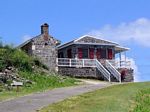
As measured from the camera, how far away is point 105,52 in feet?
173

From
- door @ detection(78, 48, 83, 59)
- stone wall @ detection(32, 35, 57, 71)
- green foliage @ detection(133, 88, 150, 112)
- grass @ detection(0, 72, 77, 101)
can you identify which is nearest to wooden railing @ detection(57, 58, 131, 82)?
stone wall @ detection(32, 35, 57, 71)

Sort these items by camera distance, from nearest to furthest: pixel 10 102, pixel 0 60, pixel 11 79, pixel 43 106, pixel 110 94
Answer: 1. pixel 43 106
2. pixel 10 102
3. pixel 110 94
4. pixel 11 79
5. pixel 0 60

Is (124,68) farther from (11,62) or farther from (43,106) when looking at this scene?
(43,106)

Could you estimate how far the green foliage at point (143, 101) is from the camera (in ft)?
64.6

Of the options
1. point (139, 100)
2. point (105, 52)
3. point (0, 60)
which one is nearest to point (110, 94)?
point (139, 100)

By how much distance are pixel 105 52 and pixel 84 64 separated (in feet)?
16.6

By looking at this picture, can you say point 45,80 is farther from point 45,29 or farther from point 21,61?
point 45,29

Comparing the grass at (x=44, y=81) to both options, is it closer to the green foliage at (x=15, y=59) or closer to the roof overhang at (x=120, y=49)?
the green foliage at (x=15, y=59)

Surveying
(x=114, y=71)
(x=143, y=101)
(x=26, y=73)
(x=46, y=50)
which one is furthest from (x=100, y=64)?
(x=143, y=101)

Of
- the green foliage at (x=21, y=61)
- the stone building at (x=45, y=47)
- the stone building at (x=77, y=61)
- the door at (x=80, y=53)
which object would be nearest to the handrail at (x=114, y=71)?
the stone building at (x=77, y=61)

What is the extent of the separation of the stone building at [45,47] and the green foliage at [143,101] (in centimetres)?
2150

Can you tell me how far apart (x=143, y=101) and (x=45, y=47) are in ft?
86.0

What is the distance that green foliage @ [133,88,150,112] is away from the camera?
1970 centimetres

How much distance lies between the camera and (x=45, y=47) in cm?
4775
